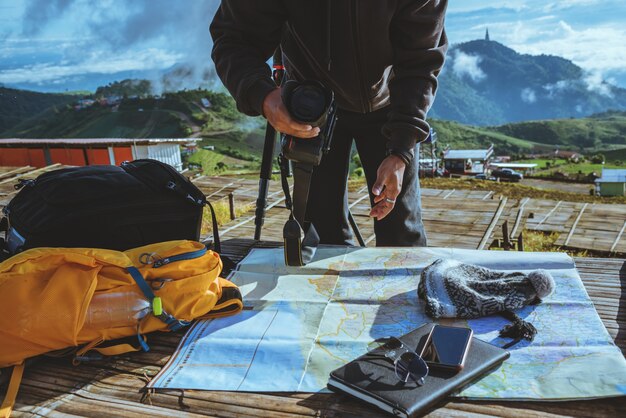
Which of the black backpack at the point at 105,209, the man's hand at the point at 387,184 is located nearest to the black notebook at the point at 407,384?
the man's hand at the point at 387,184

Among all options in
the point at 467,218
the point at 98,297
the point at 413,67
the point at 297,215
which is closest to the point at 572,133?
the point at 467,218

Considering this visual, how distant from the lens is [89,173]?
2355 mm

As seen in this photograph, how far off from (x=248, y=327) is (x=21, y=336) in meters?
0.84

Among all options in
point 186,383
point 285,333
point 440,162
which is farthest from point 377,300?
point 440,162

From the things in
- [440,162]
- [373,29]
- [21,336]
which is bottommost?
[440,162]

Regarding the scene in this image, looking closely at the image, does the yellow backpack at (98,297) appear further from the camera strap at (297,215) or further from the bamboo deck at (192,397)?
the camera strap at (297,215)

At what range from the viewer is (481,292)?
6.80ft

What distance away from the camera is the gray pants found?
9.69 ft

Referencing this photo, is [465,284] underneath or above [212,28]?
underneath

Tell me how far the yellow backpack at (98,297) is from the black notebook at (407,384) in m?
0.78

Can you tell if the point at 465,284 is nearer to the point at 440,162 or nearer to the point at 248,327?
the point at 248,327

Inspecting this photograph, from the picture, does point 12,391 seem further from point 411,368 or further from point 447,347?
point 447,347

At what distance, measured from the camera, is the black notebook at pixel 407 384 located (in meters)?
1.39

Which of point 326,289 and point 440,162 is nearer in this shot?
point 326,289
